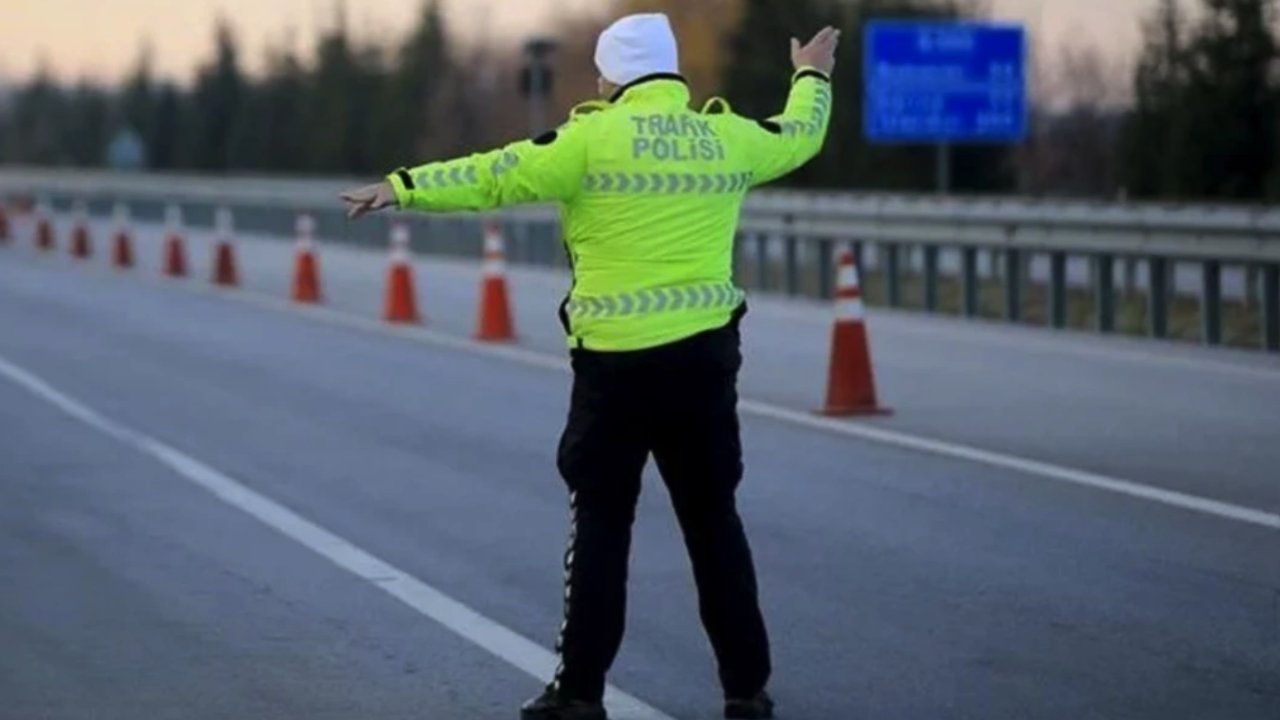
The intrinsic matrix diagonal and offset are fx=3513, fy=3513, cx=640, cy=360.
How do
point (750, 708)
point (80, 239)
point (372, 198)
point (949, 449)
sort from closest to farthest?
point (372, 198) < point (750, 708) < point (949, 449) < point (80, 239)

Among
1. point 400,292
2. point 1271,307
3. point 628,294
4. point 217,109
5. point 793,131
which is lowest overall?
point 217,109

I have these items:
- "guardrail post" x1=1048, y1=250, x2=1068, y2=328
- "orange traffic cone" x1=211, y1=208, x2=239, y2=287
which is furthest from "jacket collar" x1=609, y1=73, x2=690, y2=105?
"orange traffic cone" x1=211, y1=208, x2=239, y2=287

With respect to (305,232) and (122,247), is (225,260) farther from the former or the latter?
(122,247)

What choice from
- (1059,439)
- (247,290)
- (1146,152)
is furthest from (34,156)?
(1059,439)

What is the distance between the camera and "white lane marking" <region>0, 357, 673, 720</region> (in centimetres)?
948

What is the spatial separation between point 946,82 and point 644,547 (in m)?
32.7

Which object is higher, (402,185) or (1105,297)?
(402,185)

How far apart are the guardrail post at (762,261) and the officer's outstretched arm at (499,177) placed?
27.0 metres

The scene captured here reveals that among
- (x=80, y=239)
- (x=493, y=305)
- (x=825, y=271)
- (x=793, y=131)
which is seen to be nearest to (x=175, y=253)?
(x=80, y=239)

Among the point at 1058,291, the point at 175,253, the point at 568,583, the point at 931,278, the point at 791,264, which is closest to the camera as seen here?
the point at 568,583

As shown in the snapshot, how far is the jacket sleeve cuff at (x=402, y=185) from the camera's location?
827 centimetres

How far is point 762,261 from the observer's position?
3591cm

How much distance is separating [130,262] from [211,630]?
3296 centimetres

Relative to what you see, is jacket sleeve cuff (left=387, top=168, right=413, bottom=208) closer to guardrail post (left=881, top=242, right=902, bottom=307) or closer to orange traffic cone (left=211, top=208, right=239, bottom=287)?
guardrail post (left=881, top=242, right=902, bottom=307)
